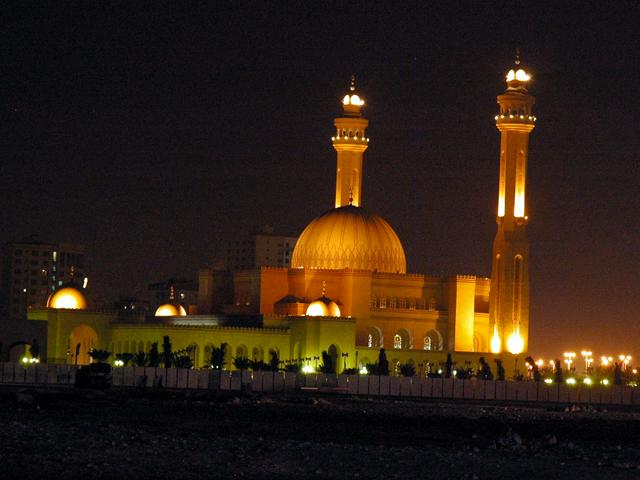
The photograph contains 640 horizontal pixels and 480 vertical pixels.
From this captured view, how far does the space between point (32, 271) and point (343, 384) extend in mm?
108191

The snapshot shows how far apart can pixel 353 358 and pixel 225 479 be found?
5935 cm

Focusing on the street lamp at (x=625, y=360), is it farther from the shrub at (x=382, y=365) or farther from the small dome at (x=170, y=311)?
the shrub at (x=382, y=365)

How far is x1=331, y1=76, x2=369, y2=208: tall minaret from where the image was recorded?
113 meters

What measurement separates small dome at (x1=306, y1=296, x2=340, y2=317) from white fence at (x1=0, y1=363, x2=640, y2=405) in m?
18.8

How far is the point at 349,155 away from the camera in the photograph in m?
A: 113

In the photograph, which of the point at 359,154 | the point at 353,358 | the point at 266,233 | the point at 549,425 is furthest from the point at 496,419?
the point at 266,233

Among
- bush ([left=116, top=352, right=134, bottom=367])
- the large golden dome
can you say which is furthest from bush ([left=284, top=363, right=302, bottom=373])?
the large golden dome

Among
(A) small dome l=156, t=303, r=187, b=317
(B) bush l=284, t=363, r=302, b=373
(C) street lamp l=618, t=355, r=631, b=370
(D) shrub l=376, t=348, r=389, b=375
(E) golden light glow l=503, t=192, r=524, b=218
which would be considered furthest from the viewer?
(C) street lamp l=618, t=355, r=631, b=370

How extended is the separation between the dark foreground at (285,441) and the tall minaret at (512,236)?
3822 cm

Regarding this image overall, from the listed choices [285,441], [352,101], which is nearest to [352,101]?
[352,101]

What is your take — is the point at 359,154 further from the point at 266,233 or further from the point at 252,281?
the point at 266,233

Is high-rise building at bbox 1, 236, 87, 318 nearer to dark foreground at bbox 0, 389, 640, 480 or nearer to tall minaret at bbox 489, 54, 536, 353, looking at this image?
tall minaret at bbox 489, 54, 536, 353

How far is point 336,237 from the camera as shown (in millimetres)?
106750

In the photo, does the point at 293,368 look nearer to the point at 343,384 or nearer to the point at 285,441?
the point at 343,384
